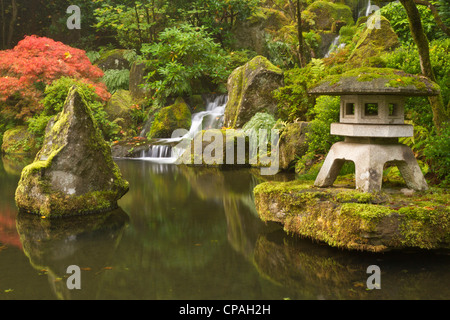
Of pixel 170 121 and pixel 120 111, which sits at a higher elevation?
pixel 120 111

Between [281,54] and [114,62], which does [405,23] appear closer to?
[281,54]

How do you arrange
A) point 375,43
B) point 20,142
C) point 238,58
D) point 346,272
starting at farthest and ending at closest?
point 238,58 → point 20,142 → point 375,43 → point 346,272

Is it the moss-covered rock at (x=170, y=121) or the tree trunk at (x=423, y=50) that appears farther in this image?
the moss-covered rock at (x=170, y=121)

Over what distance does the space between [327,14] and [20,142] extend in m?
15.4

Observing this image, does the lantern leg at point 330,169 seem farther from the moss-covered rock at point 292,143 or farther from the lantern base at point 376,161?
the moss-covered rock at point 292,143

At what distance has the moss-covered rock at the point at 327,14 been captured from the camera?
21.9 meters

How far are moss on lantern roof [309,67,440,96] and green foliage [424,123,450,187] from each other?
971mm

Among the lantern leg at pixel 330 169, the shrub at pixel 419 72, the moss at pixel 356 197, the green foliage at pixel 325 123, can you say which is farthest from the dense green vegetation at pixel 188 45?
the moss at pixel 356 197

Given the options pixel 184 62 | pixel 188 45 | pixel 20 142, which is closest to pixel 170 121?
pixel 184 62

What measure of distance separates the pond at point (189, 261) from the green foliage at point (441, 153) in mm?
1754

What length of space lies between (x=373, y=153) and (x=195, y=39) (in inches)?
535

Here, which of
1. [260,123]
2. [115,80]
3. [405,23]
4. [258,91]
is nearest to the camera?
[405,23]

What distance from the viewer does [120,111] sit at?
760 inches
